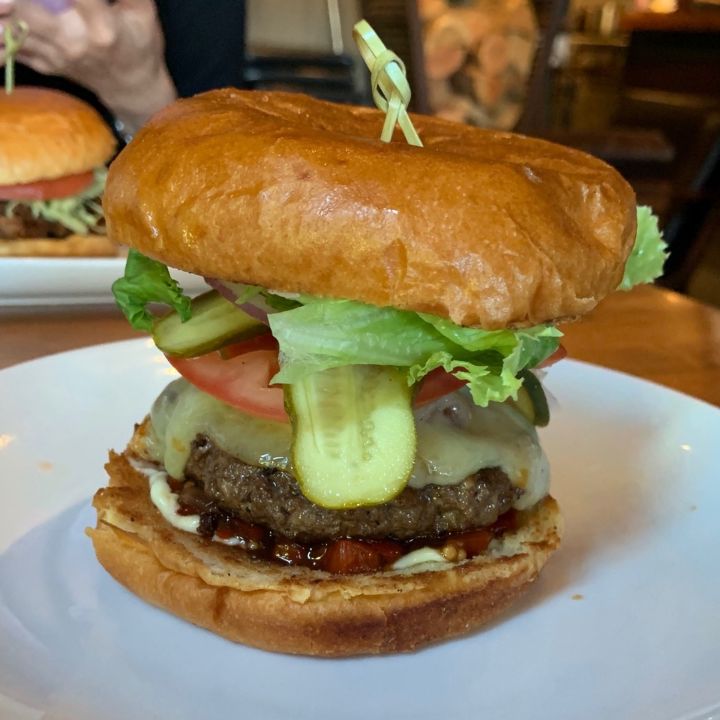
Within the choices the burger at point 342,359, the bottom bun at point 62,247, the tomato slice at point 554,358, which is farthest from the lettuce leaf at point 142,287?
the bottom bun at point 62,247

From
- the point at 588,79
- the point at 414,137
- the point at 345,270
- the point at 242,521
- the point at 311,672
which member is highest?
the point at 414,137

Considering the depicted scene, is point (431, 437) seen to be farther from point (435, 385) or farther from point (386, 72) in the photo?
point (386, 72)

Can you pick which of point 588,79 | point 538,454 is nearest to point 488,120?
point 538,454

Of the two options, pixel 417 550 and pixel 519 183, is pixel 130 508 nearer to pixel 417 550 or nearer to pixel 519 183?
pixel 417 550

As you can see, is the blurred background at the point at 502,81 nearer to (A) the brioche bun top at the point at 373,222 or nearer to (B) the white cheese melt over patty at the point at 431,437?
(B) the white cheese melt over patty at the point at 431,437

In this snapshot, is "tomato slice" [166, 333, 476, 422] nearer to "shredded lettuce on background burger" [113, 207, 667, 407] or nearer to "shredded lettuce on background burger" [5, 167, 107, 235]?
"shredded lettuce on background burger" [113, 207, 667, 407]

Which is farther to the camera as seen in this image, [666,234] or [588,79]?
[588,79]

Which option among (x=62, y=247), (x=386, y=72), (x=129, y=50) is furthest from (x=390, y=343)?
(x=129, y=50)

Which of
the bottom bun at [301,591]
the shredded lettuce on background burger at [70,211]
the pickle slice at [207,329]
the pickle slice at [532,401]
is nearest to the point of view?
the bottom bun at [301,591]
